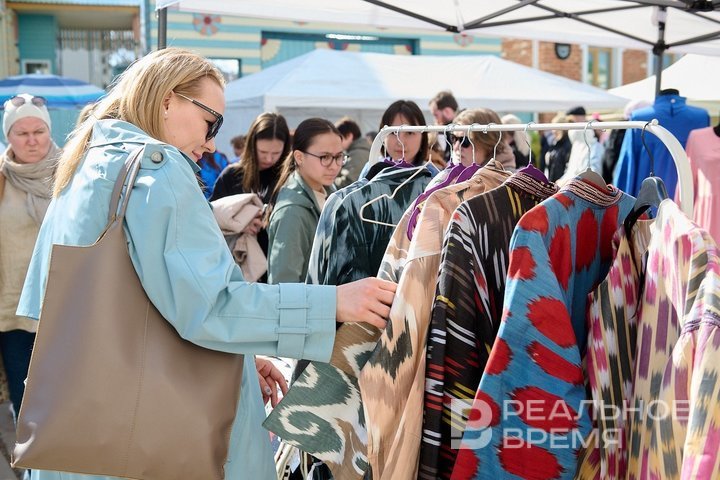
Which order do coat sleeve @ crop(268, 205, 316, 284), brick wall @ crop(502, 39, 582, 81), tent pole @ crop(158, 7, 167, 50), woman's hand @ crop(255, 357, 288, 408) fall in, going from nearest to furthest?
woman's hand @ crop(255, 357, 288, 408) → coat sleeve @ crop(268, 205, 316, 284) → tent pole @ crop(158, 7, 167, 50) → brick wall @ crop(502, 39, 582, 81)

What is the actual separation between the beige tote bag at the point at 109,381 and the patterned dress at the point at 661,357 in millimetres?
806

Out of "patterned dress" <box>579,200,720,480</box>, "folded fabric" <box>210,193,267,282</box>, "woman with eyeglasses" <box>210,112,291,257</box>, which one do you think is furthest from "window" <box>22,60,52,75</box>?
"patterned dress" <box>579,200,720,480</box>

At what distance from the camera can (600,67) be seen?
17.2 meters

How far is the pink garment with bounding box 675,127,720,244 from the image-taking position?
3.74 metres

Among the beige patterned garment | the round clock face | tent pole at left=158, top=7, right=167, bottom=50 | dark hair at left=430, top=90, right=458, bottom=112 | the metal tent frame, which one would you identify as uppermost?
the round clock face

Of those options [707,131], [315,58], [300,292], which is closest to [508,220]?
[300,292]

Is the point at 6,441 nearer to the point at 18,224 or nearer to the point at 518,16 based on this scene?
the point at 18,224

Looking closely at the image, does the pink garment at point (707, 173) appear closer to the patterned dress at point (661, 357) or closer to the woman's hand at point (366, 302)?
the patterned dress at point (661, 357)

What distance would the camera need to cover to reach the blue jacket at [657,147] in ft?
13.8

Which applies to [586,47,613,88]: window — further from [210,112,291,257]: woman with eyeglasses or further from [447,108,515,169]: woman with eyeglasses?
[447,108,515,169]: woman with eyeglasses

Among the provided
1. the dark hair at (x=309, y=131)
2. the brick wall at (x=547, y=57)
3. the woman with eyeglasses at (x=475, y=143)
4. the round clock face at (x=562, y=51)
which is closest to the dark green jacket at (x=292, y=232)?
the dark hair at (x=309, y=131)

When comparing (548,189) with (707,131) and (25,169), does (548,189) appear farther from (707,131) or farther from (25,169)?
(25,169)

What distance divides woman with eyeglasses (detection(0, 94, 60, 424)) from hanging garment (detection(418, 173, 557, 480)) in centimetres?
306

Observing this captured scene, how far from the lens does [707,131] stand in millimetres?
3826
